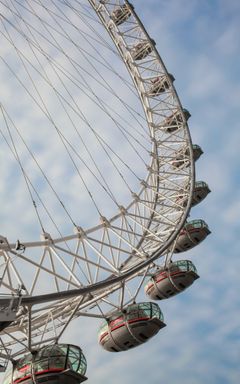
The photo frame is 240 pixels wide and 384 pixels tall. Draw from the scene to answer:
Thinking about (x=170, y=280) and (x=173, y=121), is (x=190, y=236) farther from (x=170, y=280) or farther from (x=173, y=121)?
(x=173, y=121)

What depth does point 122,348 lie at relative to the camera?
78.6 ft

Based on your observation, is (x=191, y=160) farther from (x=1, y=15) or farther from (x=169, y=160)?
(x=1, y=15)

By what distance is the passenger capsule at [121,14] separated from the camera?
140 feet

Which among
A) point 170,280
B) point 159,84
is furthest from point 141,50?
point 170,280

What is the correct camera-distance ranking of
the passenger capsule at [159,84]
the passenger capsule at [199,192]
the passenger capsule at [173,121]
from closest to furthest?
the passenger capsule at [173,121], the passenger capsule at [199,192], the passenger capsule at [159,84]

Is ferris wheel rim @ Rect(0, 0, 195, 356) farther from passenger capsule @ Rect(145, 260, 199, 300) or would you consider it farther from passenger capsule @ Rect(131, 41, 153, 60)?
passenger capsule @ Rect(131, 41, 153, 60)

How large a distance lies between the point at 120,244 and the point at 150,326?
210 inches

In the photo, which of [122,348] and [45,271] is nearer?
[45,271]

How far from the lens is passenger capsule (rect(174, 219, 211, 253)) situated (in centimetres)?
3662

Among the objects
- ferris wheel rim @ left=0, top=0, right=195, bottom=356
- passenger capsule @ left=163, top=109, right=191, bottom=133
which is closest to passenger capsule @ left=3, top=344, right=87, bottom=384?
ferris wheel rim @ left=0, top=0, right=195, bottom=356

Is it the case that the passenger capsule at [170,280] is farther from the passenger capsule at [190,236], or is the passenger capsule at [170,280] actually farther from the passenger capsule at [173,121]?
the passenger capsule at [173,121]

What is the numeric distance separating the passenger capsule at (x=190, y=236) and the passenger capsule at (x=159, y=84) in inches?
499

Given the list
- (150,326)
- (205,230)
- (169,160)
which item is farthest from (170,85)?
(150,326)

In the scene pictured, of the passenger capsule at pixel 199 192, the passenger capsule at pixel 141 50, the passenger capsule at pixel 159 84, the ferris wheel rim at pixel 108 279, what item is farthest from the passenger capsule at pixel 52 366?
the passenger capsule at pixel 141 50
